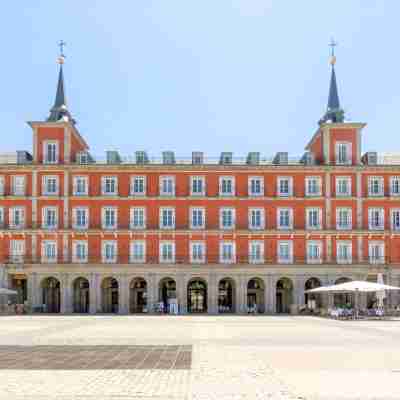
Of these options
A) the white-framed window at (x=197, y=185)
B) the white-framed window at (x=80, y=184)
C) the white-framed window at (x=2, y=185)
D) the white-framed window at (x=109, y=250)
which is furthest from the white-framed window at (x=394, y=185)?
the white-framed window at (x=2, y=185)

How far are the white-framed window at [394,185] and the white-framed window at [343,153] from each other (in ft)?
14.9

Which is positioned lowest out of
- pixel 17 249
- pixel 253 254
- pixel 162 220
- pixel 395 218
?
pixel 253 254

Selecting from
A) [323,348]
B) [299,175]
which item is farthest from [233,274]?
[323,348]

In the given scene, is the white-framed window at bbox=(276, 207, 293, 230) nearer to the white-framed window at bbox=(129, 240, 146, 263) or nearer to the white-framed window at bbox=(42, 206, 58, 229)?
the white-framed window at bbox=(129, 240, 146, 263)

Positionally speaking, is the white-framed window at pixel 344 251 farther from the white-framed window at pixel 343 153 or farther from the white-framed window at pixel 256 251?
the white-framed window at pixel 343 153

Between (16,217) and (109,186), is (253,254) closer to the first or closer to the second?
(109,186)

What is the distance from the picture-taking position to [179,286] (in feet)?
218

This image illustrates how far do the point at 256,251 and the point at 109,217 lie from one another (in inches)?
577

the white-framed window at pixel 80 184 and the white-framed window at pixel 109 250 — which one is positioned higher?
the white-framed window at pixel 80 184

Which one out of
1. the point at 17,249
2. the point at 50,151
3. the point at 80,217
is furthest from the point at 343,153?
the point at 17,249

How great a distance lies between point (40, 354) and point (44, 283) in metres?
47.7

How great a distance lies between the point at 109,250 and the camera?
67.4 m

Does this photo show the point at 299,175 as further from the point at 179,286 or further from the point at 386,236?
the point at 179,286

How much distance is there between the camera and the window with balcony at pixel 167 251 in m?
67.5
